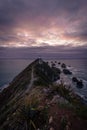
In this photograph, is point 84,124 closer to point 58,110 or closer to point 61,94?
point 58,110

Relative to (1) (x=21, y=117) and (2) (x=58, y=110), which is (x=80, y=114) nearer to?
(2) (x=58, y=110)

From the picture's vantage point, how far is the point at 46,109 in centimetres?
1469

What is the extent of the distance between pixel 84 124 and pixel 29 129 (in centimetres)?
465

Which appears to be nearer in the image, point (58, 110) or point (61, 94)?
point (58, 110)

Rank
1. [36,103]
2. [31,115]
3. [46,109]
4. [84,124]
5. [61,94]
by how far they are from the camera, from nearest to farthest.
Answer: [84,124]
[31,115]
[46,109]
[36,103]
[61,94]

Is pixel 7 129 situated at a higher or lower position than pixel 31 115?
lower

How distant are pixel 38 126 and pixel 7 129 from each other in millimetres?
4919

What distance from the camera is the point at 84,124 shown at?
41.9 feet

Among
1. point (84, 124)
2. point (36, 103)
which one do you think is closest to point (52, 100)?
point (36, 103)

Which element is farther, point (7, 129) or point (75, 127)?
point (7, 129)

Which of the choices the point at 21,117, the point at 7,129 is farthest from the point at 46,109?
the point at 7,129

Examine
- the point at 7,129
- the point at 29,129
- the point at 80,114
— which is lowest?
the point at 7,129

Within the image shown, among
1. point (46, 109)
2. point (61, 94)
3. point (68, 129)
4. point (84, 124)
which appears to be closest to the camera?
point (68, 129)

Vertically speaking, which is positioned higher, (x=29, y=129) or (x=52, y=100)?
(x=52, y=100)
